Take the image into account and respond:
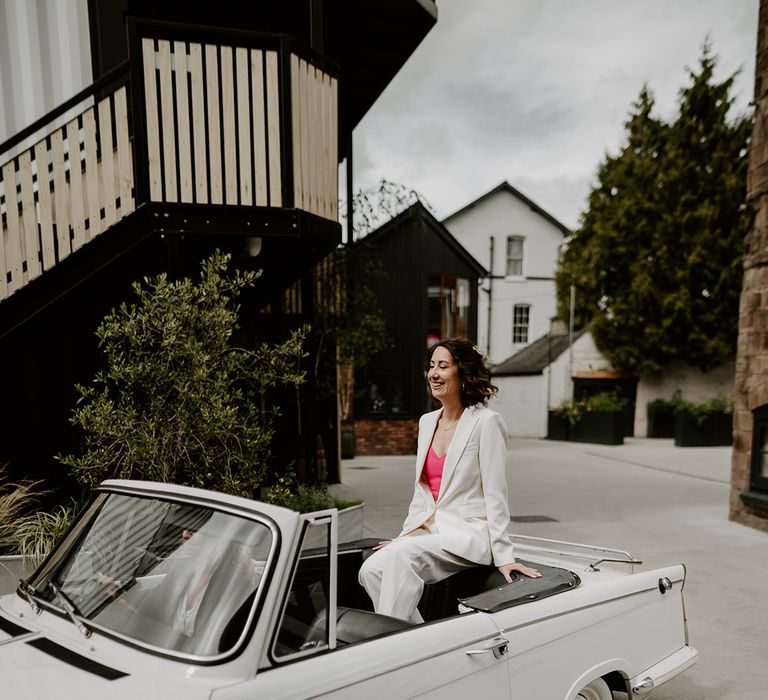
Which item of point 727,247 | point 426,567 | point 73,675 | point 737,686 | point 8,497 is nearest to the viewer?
point 73,675

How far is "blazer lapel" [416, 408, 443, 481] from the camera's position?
3133 mm

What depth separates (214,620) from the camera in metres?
1.73

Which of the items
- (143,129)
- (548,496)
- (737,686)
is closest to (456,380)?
(737,686)

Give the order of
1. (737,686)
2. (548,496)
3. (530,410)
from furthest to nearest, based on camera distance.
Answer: (530,410) → (548,496) → (737,686)

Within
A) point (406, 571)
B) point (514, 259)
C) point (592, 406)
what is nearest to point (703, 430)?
point (592, 406)

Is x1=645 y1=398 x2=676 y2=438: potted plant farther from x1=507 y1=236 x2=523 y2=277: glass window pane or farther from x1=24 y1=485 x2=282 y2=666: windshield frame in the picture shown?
x1=24 y1=485 x2=282 y2=666: windshield frame

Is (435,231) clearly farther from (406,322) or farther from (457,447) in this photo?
(457,447)

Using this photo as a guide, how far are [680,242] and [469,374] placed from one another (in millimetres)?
19311

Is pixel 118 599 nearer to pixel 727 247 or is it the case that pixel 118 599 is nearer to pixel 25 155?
pixel 25 155

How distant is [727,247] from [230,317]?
19.9 meters

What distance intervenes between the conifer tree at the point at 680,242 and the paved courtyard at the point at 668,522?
4993 millimetres

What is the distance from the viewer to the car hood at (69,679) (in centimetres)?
153

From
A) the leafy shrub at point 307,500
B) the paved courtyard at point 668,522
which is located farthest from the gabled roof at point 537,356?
the leafy shrub at point 307,500

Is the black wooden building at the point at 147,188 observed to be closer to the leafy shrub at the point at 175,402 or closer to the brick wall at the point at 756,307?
the leafy shrub at the point at 175,402
